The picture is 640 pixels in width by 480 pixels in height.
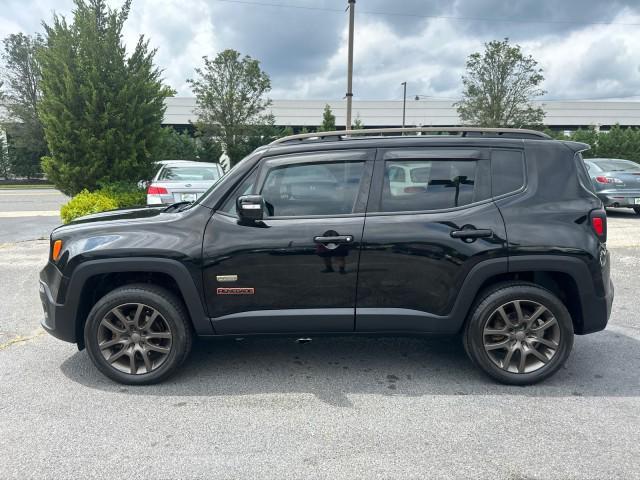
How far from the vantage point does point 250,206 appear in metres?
3.10

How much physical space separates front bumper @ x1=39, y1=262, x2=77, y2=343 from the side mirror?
1437 millimetres

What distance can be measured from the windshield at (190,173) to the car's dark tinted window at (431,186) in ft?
22.8

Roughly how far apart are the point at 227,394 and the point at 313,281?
3.40 feet

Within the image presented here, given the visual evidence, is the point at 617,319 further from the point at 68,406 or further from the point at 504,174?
the point at 68,406

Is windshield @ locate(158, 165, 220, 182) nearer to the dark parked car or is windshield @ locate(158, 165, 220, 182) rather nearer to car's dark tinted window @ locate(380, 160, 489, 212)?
car's dark tinted window @ locate(380, 160, 489, 212)

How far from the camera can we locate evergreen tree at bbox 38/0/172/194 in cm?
873

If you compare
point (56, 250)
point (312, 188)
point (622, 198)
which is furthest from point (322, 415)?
point (622, 198)

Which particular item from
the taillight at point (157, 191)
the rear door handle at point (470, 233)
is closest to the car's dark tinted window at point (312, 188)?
the rear door handle at point (470, 233)

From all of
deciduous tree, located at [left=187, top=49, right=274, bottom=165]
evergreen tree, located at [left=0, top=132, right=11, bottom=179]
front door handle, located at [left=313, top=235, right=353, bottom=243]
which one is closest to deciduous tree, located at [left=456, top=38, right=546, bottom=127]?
deciduous tree, located at [left=187, top=49, right=274, bottom=165]

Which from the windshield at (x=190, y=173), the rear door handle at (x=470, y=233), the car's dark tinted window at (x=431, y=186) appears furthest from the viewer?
the windshield at (x=190, y=173)

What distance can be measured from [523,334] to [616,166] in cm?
1125

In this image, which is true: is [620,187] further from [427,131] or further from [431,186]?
[431,186]

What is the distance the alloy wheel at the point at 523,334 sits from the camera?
129 inches

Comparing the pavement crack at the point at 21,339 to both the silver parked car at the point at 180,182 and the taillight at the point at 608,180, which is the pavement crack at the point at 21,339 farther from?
the taillight at the point at 608,180
